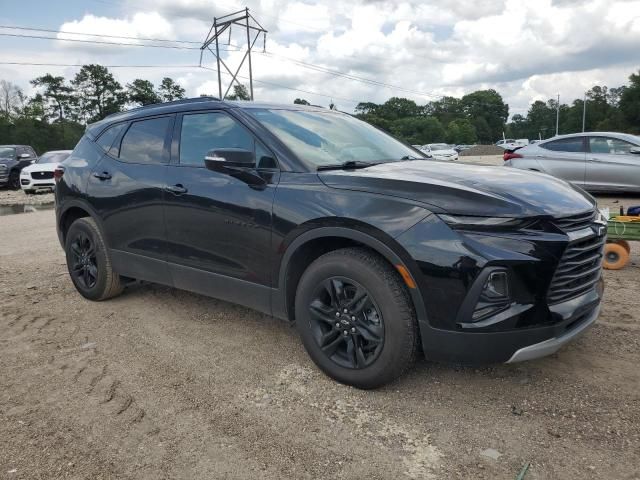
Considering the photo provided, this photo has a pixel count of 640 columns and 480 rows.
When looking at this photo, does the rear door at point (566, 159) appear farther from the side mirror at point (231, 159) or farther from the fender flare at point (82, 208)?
the fender flare at point (82, 208)

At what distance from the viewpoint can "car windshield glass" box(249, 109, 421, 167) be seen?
3.57m

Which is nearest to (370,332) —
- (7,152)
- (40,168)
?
(40,168)

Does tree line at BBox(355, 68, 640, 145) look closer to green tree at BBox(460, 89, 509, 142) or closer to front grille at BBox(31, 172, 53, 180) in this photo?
green tree at BBox(460, 89, 509, 142)

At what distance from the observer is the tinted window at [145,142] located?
14.1 feet

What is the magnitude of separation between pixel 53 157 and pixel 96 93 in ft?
211

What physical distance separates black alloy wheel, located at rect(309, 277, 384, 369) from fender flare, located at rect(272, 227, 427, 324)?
0.24 m

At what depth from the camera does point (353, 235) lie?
2984 mm

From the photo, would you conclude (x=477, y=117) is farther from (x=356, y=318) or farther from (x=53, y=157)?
(x=356, y=318)

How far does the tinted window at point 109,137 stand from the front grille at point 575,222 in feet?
12.1

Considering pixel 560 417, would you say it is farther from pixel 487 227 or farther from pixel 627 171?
pixel 627 171

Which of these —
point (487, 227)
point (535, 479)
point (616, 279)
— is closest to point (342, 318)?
point (487, 227)

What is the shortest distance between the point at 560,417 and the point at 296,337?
75.7 inches

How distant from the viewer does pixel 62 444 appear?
2.71 m

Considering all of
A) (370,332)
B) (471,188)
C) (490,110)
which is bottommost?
(370,332)
